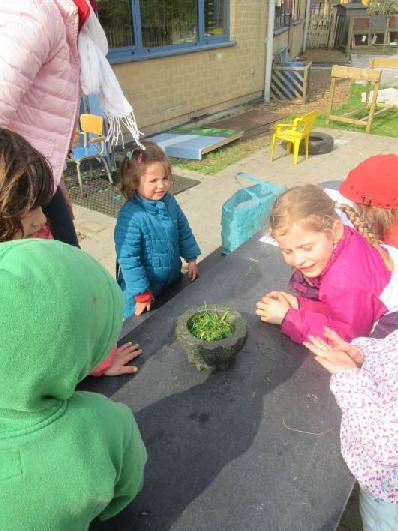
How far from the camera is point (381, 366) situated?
121 cm

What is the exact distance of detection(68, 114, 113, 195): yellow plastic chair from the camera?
521 centimetres

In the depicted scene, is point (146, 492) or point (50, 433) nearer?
point (50, 433)

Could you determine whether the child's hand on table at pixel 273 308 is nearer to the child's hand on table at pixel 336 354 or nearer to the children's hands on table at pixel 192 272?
the child's hand on table at pixel 336 354

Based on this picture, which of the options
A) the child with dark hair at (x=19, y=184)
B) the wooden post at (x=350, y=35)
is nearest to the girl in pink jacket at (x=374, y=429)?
the child with dark hair at (x=19, y=184)

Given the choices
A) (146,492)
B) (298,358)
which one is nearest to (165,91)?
(298,358)

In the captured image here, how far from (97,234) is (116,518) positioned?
145 inches

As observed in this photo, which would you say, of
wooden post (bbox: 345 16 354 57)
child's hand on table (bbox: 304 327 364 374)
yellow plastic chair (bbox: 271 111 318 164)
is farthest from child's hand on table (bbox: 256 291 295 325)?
wooden post (bbox: 345 16 354 57)

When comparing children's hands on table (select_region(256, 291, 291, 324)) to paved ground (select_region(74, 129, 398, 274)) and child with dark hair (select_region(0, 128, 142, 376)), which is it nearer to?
child with dark hair (select_region(0, 128, 142, 376))

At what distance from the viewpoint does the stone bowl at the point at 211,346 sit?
1385 mm

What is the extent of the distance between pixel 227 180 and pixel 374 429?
509 centimetres

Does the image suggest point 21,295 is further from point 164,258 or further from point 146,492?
point 164,258

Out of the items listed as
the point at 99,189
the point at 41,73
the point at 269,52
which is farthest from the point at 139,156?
the point at 269,52

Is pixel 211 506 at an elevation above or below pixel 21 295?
below

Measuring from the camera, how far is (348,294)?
58.8 inches
